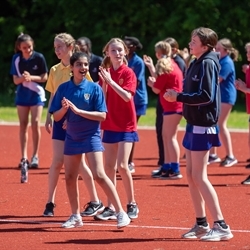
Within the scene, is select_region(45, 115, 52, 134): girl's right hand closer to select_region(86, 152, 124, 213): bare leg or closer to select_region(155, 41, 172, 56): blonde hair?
select_region(86, 152, 124, 213): bare leg

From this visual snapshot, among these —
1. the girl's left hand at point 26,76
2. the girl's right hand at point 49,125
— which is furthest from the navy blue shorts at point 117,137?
the girl's left hand at point 26,76

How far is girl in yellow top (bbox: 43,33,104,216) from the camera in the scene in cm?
1094

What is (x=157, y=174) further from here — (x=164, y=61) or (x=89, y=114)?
(x=89, y=114)

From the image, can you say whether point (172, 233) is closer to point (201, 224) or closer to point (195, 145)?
point (201, 224)

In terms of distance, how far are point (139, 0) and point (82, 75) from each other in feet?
78.4

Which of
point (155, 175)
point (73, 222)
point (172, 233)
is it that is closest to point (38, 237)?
point (73, 222)

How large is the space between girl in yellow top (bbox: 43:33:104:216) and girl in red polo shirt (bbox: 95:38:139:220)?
0.86 feet

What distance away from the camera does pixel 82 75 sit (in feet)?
33.0

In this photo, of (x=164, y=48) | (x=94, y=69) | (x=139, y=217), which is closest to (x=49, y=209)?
(x=139, y=217)

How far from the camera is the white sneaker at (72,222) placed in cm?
1027

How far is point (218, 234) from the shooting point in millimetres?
9438

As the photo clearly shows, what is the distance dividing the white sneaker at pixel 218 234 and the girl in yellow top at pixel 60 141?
2.02m

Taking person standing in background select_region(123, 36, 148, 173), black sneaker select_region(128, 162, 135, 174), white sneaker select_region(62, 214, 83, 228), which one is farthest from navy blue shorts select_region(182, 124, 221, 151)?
black sneaker select_region(128, 162, 135, 174)

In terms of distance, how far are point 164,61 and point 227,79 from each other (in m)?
2.62
